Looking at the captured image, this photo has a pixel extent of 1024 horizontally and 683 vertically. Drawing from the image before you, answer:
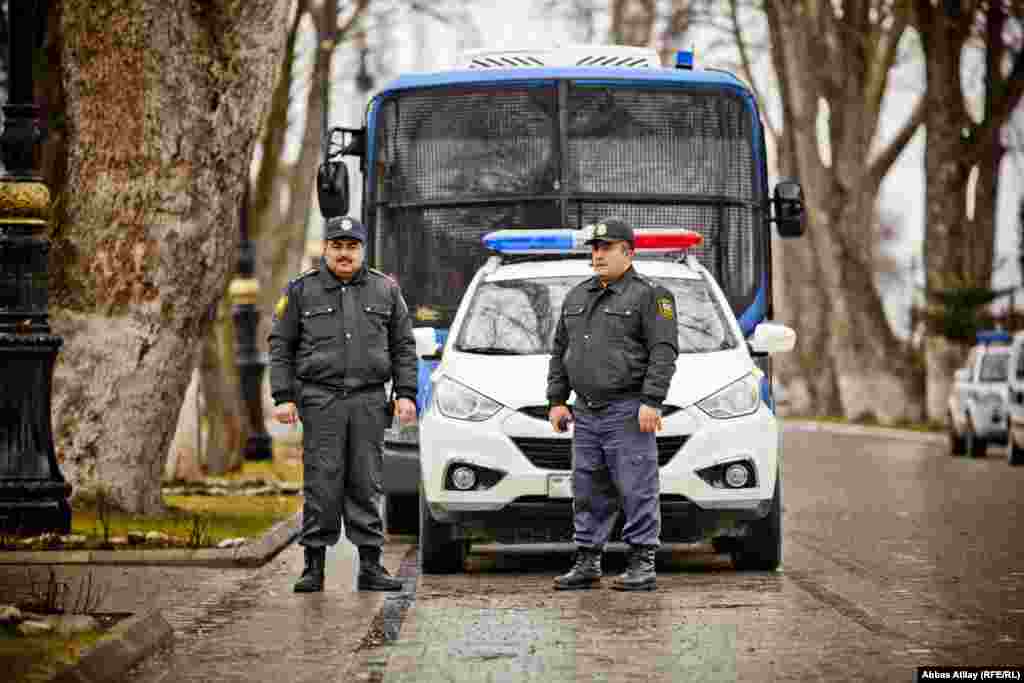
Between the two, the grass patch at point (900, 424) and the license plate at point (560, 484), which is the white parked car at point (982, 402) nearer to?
the grass patch at point (900, 424)

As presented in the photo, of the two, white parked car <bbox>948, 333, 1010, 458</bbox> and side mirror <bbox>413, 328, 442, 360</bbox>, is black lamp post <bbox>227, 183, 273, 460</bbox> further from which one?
side mirror <bbox>413, 328, 442, 360</bbox>

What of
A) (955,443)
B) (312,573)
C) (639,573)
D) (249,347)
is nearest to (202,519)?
(312,573)

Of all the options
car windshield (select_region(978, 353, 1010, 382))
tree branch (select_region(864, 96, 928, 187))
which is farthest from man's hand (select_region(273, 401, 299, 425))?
tree branch (select_region(864, 96, 928, 187))

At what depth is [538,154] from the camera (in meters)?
16.6

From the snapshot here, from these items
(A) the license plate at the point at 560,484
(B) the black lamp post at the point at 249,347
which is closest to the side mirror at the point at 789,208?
(A) the license plate at the point at 560,484

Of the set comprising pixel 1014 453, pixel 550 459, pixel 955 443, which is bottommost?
pixel 955 443

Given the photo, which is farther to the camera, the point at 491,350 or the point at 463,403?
the point at 491,350

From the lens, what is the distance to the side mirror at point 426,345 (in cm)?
1371

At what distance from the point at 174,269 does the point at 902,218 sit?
345 ft

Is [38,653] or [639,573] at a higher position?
[38,653]

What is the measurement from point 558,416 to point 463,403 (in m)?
1.01

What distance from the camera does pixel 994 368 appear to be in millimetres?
30797

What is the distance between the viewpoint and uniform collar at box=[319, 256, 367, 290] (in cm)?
1192

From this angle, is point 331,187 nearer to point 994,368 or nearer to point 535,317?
point 535,317
